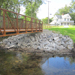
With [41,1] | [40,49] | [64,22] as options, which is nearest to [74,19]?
[64,22]

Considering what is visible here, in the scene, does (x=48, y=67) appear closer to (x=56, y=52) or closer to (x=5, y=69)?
(x=5, y=69)

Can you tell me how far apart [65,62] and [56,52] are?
104 inches

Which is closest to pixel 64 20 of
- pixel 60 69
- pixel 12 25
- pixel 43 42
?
pixel 43 42

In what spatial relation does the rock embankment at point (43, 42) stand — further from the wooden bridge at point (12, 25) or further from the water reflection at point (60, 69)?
the water reflection at point (60, 69)

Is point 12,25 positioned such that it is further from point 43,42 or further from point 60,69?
point 43,42

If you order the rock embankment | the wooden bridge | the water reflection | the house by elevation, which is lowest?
the water reflection

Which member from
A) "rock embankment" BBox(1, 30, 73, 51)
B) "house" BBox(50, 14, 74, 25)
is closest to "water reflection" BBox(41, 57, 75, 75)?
"rock embankment" BBox(1, 30, 73, 51)

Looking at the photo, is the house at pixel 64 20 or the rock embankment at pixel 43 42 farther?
the house at pixel 64 20

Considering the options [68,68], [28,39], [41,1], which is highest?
[41,1]

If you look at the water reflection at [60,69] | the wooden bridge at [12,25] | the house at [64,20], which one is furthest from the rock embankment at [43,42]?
the house at [64,20]

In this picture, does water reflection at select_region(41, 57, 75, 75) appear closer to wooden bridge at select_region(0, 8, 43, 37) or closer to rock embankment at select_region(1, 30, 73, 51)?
wooden bridge at select_region(0, 8, 43, 37)

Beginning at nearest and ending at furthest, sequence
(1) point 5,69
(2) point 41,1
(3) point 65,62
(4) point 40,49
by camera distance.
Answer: (1) point 5,69 → (3) point 65,62 → (4) point 40,49 → (2) point 41,1

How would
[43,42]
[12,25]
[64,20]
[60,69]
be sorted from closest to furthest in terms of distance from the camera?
[60,69] < [12,25] < [43,42] < [64,20]

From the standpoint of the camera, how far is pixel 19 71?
23.2ft
